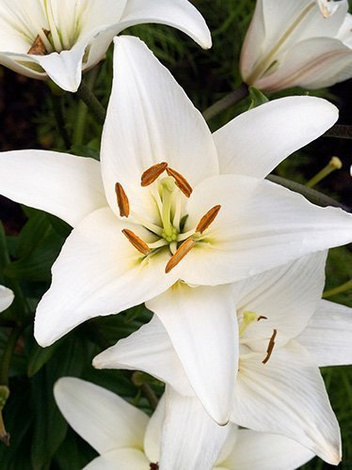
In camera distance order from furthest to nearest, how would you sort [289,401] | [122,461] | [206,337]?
[122,461]
[289,401]
[206,337]

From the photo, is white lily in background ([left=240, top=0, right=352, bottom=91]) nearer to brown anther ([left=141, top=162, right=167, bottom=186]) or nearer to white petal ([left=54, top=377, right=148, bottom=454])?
brown anther ([left=141, top=162, right=167, bottom=186])

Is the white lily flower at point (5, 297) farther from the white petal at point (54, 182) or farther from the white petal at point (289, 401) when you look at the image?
the white petal at point (289, 401)

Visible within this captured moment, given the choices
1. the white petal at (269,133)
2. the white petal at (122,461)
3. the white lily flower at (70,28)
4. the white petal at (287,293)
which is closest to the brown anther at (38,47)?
the white lily flower at (70,28)

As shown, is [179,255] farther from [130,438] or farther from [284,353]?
[130,438]

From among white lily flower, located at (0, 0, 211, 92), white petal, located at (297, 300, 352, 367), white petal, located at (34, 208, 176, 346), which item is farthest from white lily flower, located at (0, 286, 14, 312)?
white petal, located at (297, 300, 352, 367)

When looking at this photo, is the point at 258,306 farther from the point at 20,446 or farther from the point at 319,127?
the point at 20,446

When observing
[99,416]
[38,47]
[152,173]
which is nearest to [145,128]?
[152,173]
